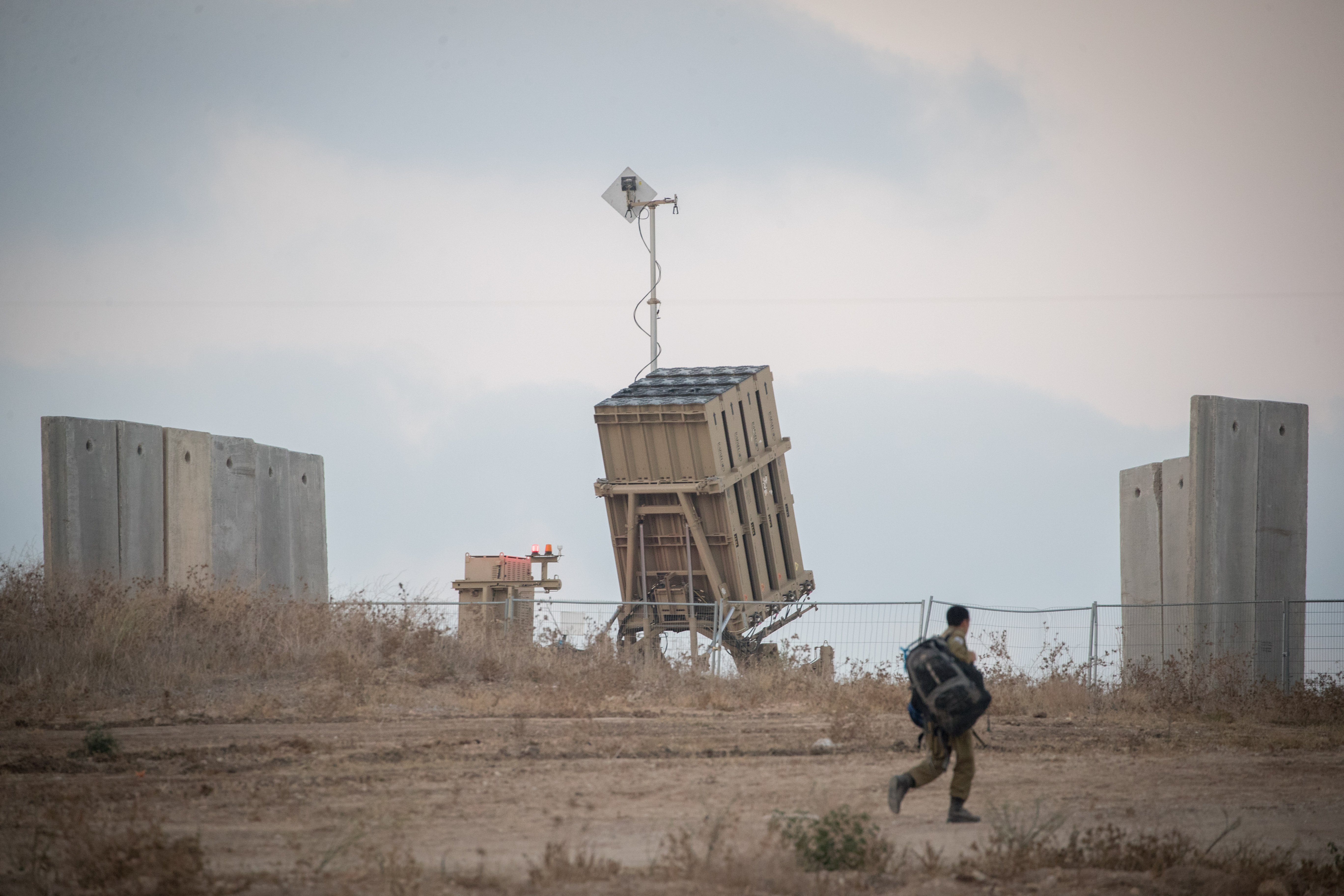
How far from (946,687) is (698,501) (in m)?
9.83

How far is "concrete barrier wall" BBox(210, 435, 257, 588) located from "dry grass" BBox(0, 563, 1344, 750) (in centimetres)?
141

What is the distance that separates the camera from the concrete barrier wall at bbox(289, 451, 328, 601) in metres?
20.0

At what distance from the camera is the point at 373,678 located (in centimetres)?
1420

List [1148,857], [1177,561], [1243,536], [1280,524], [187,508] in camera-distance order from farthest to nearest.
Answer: [187,508], [1177,561], [1280,524], [1243,536], [1148,857]

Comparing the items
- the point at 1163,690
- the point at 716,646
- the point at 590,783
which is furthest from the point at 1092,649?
the point at 590,783

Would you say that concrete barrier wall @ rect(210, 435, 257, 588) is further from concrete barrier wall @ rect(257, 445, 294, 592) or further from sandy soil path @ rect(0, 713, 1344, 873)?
sandy soil path @ rect(0, 713, 1344, 873)

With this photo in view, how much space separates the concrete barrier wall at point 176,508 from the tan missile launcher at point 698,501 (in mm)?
5123

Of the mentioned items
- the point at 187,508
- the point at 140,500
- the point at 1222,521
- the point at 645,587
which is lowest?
the point at 645,587

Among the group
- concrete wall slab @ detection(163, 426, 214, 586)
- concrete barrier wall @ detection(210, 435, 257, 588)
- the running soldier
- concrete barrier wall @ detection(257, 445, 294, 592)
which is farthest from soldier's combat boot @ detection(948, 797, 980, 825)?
concrete barrier wall @ detection(257, 445, 294, 592)

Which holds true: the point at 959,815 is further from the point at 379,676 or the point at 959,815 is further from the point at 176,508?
the point at 176,508

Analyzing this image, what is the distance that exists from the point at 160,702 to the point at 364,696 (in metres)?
2.13

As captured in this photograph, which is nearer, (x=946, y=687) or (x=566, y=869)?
(x=566, y=869)

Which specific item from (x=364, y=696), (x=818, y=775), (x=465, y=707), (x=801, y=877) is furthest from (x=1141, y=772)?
(x=364, y=696)

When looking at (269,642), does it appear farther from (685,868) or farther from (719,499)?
(685,868)
